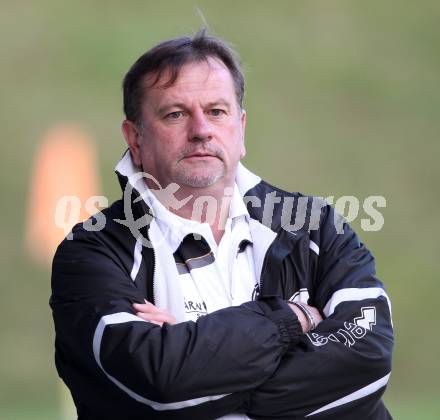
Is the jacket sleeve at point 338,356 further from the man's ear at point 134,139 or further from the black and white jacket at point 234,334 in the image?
the man's ear at point 134,139

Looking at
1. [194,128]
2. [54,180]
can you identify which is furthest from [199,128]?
[54,180]

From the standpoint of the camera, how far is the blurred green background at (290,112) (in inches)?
341

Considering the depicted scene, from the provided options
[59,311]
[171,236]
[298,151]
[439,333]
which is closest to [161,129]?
[171,236]

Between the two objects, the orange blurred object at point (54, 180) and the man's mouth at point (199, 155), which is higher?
the orange blurred object at point (54, 180)

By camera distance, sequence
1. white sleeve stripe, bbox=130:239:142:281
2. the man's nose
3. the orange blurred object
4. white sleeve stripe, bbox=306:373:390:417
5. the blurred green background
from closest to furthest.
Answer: white sleeve stripe, bbox=306:373:390:417
white sleeve stripe, bbox=130:239:142:281
the man's nose
the blurred green background
the orange blurred object

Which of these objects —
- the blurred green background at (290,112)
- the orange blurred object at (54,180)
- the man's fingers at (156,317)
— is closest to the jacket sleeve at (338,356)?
the man's fingers at (156,317)

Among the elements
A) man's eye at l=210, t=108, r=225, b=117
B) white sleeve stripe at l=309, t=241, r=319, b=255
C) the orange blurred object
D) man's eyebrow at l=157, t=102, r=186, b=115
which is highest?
the orange blurred object

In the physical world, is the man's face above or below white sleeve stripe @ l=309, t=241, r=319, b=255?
above

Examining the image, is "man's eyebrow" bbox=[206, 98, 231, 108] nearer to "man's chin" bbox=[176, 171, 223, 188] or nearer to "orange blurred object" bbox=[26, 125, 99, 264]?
"man's chin" bbox=[176, 171, 223, 188]

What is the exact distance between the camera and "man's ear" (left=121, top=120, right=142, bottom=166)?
3221mm

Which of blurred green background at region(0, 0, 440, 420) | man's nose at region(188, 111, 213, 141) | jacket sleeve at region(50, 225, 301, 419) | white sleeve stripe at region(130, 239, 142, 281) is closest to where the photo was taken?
jacket sleeve at region(50, 225, 301, 419)

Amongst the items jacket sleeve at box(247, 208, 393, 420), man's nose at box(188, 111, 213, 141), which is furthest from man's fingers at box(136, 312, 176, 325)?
man's nose at box(188, 111, 213, 141)

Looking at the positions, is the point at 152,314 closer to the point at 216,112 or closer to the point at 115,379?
the point at 115,379

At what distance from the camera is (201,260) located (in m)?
3.01
